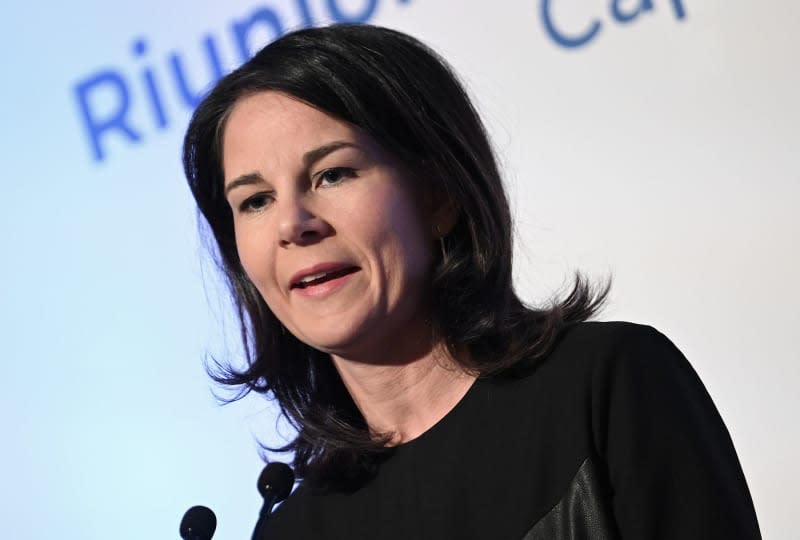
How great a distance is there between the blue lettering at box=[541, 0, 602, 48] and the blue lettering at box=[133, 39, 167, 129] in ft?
3.16

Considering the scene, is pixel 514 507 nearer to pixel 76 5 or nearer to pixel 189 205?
pixel 189 205

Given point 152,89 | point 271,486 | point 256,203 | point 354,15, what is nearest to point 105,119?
point 152,89

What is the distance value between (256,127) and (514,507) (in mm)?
671

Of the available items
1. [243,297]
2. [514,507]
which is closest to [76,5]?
[243,297]

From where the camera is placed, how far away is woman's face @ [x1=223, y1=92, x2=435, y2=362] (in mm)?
1619

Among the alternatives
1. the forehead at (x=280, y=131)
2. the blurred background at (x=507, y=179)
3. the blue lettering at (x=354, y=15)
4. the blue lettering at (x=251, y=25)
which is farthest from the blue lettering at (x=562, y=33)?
the forehead at (x=280, y=131)

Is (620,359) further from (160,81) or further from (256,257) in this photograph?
(160,81)

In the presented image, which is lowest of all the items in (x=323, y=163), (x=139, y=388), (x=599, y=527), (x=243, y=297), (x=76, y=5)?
(x=599, y=527)

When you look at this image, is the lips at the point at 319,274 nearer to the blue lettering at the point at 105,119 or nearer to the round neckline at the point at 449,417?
the round neckline at the point at 449,417

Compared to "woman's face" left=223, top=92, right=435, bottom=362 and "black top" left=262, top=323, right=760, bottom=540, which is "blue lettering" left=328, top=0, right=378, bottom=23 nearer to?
"woman's face" left=223, top=92, right=435, bottom=362

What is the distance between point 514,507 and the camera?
5.18ft

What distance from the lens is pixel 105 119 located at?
284cm

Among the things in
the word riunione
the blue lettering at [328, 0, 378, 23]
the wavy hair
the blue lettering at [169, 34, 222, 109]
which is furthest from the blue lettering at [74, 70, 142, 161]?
the wavy hair

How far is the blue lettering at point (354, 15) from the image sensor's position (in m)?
2.76
